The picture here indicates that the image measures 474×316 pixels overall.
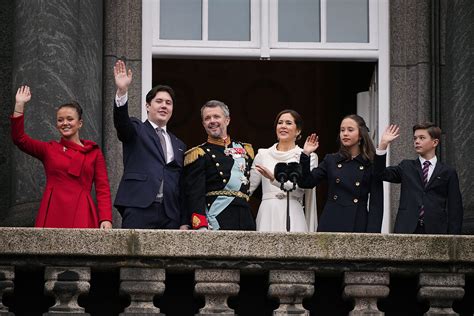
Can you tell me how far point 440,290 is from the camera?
467 inches

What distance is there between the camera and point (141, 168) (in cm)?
1385

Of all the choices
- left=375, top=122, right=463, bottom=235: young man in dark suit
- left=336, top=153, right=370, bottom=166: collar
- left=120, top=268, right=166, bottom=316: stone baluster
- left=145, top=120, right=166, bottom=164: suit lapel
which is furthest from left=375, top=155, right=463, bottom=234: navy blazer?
left=120, top=268, right=166, bottom=316: stone baluster

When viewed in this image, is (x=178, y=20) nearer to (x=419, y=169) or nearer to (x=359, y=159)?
(x=359, y=159)

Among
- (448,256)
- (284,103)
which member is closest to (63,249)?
(448,256)

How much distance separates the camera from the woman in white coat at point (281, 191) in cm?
1464

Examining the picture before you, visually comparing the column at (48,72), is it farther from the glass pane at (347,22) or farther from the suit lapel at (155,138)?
the glass pane at (347,22)

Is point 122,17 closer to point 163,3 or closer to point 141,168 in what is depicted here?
point 163,3

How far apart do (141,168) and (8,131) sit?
2.95 metres

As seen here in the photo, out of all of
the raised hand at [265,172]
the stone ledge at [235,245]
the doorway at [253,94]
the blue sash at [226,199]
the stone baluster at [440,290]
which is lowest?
the stone baluster at [440,290]

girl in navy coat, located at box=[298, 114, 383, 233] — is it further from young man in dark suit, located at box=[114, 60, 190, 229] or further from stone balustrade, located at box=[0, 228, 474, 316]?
stone balustrade, located at box=[0, 228, 474, 316]

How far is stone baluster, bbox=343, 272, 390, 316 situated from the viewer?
1180 centimetres

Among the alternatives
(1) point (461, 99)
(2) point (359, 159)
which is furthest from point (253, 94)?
(2) point (359, 159)

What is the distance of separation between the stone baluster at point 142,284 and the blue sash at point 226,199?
7.04 feet

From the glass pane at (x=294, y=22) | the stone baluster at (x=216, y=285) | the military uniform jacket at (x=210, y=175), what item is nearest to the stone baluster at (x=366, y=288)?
the stone baluster at (x=216, y=285)
